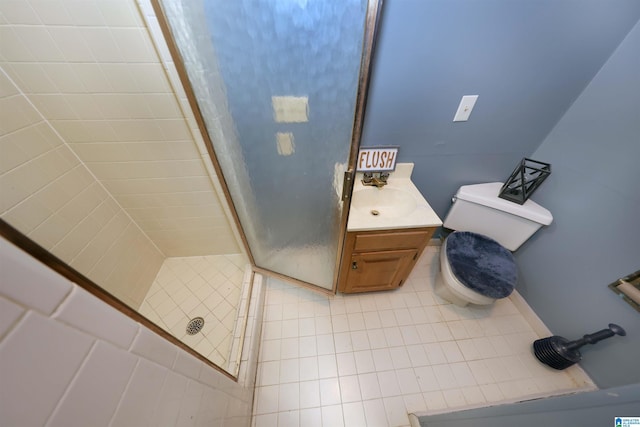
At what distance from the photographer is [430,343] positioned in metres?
1.25

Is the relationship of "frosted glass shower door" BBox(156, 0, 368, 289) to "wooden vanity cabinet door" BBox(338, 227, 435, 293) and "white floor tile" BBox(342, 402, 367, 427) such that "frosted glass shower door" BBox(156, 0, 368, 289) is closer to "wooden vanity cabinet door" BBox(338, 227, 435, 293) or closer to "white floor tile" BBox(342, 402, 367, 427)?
"wooden vanity cabinet door" BBox(338, 227, 435, 293)

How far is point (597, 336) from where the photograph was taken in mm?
1015

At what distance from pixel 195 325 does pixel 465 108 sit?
1994 millimetres

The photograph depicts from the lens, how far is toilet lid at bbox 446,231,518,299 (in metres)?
1.13

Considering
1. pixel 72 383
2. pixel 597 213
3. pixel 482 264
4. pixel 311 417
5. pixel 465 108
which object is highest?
pixel 465 108

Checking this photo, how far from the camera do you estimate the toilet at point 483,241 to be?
115 cm

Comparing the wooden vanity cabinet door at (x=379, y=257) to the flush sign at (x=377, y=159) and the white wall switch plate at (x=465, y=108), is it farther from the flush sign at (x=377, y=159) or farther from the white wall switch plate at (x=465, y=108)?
the white wall switch plate at (x=465, y=108)

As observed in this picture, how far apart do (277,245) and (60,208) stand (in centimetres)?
102

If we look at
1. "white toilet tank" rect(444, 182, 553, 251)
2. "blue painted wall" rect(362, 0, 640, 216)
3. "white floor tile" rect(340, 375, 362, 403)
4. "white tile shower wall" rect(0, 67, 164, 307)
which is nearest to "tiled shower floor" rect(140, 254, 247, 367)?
"white tile shower wall" rect(0, 67, 164, 307)

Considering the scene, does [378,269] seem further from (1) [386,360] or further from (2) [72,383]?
(2) [72,383]

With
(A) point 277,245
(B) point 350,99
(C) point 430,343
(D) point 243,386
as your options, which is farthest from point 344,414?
(B) point 350,99

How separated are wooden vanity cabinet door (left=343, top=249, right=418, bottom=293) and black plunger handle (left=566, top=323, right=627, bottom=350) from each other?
2.93 feet

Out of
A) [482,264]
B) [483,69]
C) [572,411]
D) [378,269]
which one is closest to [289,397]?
[378,269]

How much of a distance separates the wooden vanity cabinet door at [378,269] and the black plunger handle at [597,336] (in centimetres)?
89
